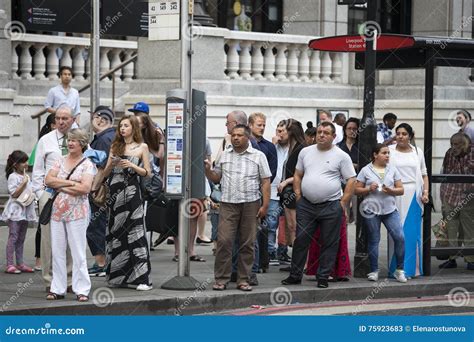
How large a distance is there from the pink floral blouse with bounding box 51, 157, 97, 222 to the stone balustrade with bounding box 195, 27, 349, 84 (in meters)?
9.73

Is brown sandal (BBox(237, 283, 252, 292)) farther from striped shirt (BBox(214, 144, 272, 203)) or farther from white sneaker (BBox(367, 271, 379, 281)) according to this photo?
white sneaker (BBox(367, 271, 379, 281))

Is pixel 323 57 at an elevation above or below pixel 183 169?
above

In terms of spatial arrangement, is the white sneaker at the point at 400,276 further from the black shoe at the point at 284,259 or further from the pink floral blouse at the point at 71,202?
the pink floral blouse at the point at 71,202

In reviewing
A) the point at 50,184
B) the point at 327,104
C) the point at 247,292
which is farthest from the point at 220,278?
the point at 327,104

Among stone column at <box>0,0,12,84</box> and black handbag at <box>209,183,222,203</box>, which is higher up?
stone column at <box>0,0,12,84</box>

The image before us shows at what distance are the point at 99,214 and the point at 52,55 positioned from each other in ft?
27.1

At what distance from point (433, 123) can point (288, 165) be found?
1822 millimetres

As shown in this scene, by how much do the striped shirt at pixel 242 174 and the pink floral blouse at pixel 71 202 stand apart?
1.63 m

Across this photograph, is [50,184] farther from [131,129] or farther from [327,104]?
[327,104]

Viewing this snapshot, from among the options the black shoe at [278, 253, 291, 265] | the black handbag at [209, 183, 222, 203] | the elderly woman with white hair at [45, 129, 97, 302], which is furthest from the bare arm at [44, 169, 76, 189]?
the black shoe at [278, 253, 291, 265]

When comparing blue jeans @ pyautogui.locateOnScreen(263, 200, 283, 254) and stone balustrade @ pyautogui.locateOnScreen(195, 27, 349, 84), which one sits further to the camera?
stone balustrade @ pyautogui.locateOnScreen(195, 27, 349, 84)

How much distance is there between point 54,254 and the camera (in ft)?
41.1

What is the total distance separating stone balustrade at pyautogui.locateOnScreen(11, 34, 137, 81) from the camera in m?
21.6

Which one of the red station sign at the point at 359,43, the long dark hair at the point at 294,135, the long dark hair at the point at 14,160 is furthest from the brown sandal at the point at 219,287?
the red station sign at the point at 359,43
